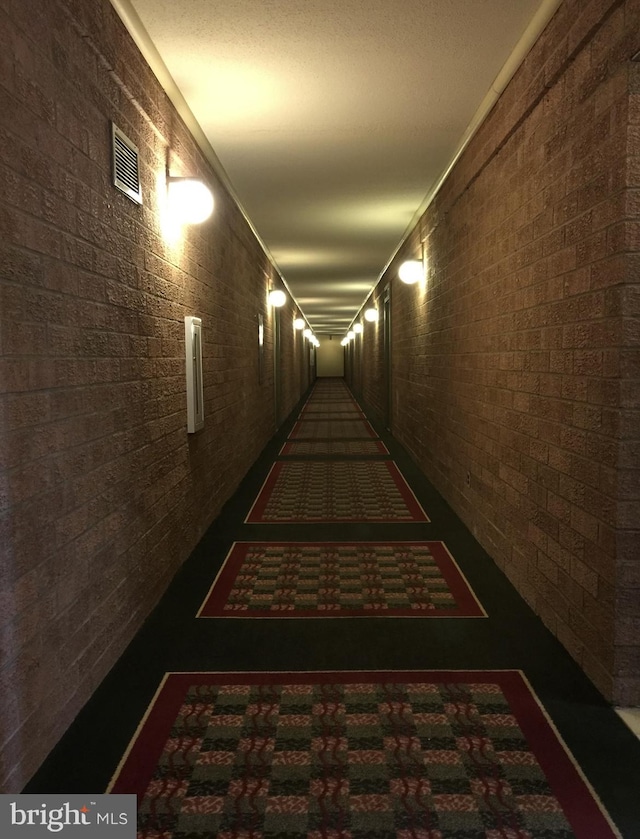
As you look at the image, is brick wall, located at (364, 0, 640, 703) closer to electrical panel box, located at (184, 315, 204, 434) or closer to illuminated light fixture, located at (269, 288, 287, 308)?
electrical panel box, located at (184, 315, 204, 434)

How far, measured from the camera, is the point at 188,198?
4.08m

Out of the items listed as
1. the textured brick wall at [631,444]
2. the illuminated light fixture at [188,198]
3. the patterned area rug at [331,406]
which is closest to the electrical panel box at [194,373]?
the illuminated light fixture at [188,198]

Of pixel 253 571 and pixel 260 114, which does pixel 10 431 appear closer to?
pixel 253 571

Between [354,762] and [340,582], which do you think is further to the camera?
[340,582]

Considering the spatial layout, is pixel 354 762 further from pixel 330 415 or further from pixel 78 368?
pixel 330 415

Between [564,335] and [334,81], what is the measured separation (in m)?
2.07

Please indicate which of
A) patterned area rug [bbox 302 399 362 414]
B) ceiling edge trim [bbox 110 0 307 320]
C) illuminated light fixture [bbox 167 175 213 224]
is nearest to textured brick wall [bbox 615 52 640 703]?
ceiling edge trim [bbox 110 0 307 320]

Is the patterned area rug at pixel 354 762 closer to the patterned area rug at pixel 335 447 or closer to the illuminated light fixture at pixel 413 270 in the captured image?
the illuminated light fixture at pixel 413 270

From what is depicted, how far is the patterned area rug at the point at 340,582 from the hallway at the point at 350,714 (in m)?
0.02

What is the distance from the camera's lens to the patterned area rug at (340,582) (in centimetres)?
362

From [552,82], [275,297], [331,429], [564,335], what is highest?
[552,82]

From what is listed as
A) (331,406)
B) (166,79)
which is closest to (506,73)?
(166,79)

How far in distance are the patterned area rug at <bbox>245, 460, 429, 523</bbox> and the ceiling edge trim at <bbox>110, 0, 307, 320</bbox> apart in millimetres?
2956

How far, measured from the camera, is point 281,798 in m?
2.07
